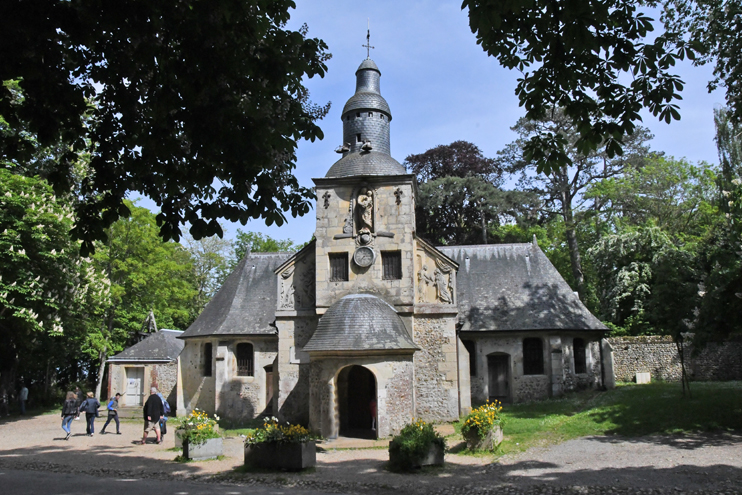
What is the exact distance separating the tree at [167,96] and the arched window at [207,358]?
17897 mm

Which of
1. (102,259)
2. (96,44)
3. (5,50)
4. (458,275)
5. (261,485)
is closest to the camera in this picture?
(5,50)

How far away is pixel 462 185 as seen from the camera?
127 ft

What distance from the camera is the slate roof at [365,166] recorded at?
20.6 m

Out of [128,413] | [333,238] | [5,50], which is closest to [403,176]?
[333,238]

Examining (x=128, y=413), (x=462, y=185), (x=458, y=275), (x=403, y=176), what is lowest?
(x=128, y=413)

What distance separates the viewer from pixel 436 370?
19531 millimetres

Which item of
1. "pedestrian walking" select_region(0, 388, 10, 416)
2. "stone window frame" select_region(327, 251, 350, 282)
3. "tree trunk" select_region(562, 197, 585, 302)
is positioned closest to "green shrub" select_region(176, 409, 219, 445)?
"stone window frame" select_region(327, 251, 350, 282)

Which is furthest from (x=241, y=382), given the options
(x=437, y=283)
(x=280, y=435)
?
(x=280, y=435)

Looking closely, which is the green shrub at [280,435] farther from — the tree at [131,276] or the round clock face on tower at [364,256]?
the tree at [131,276]

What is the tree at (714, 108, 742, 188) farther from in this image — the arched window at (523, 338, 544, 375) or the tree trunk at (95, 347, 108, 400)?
the tree trunk at (95, 347, 108, 400)

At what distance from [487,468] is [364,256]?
9360 mm

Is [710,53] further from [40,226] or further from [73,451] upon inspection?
[40,226]

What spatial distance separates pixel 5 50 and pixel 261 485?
8.10m

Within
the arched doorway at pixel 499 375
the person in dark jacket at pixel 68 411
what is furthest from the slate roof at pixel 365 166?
the person in dark jacket at pixel 68 411
